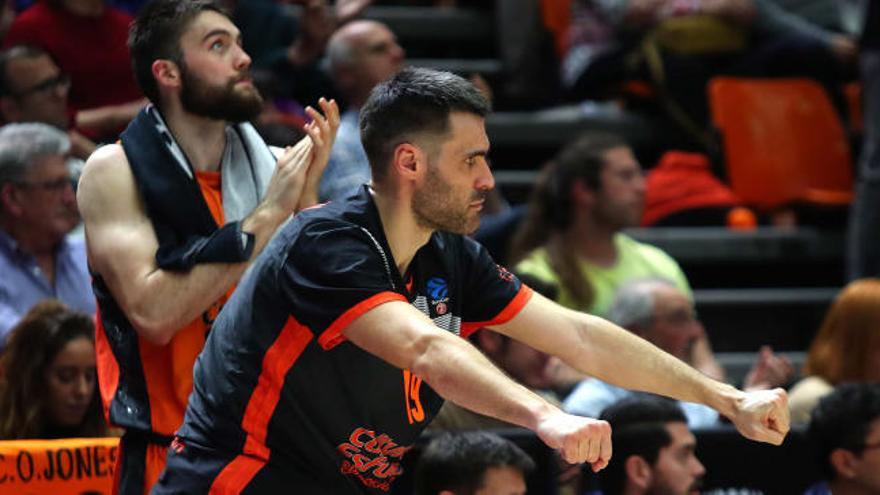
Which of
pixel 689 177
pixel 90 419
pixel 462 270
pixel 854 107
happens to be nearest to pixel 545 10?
pixel 689 177

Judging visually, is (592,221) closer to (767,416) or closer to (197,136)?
(197,136)

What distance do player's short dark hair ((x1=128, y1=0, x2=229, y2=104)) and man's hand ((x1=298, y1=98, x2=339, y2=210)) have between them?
0.40 metres

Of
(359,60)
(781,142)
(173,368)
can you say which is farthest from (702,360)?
(173,368)

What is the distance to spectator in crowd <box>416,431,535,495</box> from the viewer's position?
456 centimetres

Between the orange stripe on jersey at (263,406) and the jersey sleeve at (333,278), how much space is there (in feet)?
0.22

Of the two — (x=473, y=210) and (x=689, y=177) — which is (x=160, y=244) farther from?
(x=689, y=177)

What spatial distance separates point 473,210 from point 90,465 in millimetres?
1559

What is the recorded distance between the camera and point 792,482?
531 centimetres

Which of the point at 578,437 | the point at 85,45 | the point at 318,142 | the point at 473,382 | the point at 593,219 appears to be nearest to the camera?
the point at 578,437

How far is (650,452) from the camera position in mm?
4988

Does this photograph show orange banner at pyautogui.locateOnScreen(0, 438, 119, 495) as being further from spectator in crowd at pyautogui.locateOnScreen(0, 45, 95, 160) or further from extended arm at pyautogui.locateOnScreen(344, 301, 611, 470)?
spectator in crowd at pyautogui.locateOnScreen(0, 45, 95, 160)

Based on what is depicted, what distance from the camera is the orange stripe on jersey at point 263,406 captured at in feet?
11.0

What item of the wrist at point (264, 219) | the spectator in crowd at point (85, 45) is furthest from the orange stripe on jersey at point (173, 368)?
the spectator in crowd at point (85, 45)

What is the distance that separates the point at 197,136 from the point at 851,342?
314cm
